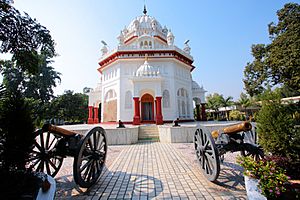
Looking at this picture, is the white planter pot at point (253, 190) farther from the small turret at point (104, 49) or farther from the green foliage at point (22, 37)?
the small turret at point (104, 49)

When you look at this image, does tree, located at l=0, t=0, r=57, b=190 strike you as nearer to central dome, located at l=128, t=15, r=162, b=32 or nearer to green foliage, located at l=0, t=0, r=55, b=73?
green foliage, located at l=0, t=0, r=55, b=73

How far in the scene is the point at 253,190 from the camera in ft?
8.36

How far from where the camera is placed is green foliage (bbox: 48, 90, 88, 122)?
29.0 meters

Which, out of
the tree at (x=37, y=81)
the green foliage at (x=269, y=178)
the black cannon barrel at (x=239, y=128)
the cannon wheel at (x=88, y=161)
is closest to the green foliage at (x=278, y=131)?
the black cannon barrel at (x=239, y=128)

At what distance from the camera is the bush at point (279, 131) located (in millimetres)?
3426

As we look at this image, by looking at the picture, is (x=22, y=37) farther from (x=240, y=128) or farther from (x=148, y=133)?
(x=148, y=133)

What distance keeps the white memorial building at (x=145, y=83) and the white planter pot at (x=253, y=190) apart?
40.1ft

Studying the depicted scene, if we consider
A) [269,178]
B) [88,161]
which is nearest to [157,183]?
[88,161]

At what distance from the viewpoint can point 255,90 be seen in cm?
1898

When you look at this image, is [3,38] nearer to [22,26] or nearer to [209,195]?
[22,26]

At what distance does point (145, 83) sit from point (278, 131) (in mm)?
12604

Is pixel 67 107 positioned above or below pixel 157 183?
above

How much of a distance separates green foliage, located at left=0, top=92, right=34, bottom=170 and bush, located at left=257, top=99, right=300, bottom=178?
532 cm

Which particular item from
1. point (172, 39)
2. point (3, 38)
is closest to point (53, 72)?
point (172, 39)
